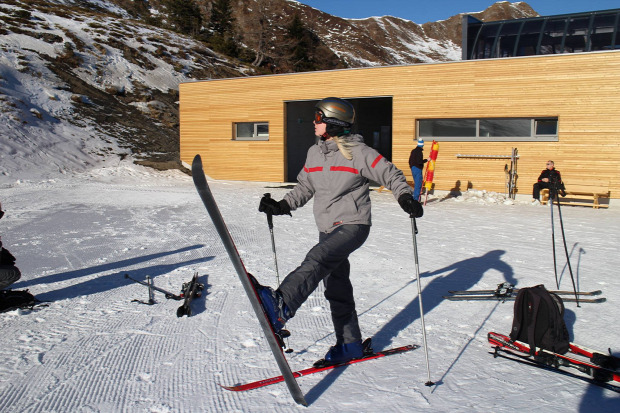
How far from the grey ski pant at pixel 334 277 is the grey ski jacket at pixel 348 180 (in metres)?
0.09

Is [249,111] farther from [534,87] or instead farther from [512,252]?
[512,252]

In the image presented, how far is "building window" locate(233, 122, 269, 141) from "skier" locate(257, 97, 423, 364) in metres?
14.6

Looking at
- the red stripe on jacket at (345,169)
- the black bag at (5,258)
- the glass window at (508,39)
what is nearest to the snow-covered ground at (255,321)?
the black bag at (5,258)

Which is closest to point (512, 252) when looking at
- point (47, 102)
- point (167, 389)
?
point (167, 389)

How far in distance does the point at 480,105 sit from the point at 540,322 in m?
11.6

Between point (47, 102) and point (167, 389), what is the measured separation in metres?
24.0

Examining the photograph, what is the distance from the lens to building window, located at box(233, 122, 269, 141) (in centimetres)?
1798

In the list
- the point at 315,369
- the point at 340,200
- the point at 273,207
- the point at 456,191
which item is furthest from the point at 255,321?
the point at 456,191

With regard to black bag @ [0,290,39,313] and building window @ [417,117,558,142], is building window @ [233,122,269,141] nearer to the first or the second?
building window @ [417,117,558,142]

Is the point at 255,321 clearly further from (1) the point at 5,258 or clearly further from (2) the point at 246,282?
(1) the point at 5,258

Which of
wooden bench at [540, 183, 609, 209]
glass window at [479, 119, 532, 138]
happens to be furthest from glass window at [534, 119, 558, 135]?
wooden bench at [540, 183, 609, 209]

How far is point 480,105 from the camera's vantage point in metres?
14.1

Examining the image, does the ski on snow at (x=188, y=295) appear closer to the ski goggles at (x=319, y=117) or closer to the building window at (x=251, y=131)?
the ski goggles at (x=319, y=117)

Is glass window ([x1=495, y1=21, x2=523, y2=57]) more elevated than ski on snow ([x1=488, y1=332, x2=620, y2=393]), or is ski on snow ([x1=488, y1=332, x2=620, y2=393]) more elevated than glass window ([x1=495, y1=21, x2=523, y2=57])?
glass window ([x1=495, y1=21, x2=523, y2=57])
